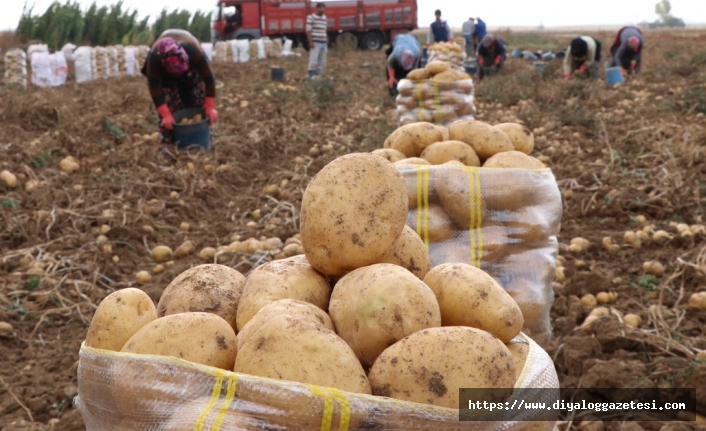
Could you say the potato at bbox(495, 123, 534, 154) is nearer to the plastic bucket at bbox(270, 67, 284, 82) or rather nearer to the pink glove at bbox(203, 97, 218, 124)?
the pink glove at bbox(203, 97, 218, 124)

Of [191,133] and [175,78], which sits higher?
[175,78]

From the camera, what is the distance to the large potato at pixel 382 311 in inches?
59.8

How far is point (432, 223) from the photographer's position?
2711 mm

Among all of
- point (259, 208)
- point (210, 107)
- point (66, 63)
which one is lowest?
point (259, 208)

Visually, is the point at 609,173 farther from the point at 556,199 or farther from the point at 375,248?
the point at 375,248

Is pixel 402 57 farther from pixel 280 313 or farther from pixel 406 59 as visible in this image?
pixel 280 313

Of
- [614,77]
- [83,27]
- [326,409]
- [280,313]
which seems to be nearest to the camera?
[326,409]

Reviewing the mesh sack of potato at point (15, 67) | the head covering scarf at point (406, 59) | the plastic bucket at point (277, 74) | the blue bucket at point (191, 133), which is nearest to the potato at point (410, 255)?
the blue bucket at point (191, 133)

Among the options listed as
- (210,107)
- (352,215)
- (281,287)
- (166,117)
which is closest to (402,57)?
(210,107)

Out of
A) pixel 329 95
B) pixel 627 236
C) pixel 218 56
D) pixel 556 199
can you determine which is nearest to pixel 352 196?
pixel 556 199

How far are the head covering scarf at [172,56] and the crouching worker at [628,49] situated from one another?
1018 cm

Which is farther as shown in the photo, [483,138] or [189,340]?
[483,138]

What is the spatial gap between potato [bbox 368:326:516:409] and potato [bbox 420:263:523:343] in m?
0.20

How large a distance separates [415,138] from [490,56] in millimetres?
12640
